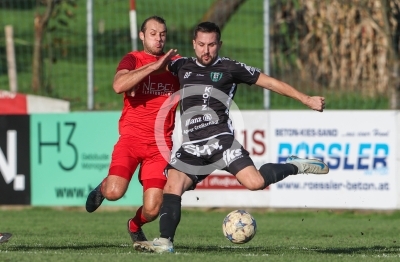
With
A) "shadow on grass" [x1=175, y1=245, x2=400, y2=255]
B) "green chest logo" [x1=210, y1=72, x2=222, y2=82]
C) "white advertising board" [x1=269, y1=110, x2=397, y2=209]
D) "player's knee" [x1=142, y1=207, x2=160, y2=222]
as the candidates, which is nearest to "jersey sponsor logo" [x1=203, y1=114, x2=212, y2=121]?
"green chest logo" [x1=210, y1=72, x2=222, y2=82]

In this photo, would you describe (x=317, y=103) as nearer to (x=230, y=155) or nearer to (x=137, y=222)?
(x=230, y=155)

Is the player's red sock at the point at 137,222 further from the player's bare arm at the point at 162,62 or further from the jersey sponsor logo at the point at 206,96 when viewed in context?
the player's bare arm at the point at 162,62

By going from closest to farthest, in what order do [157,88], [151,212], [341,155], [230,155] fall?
1. [230,155]
2. [151,212]
3. [157,88]
4. [341,155]

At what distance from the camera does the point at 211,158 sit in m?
8.57

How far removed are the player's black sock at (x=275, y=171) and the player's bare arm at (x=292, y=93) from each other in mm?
722

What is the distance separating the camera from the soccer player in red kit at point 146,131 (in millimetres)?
9031

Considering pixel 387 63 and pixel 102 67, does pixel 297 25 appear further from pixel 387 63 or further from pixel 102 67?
pixel 102 67

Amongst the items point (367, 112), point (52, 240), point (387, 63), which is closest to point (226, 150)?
point (52, 240)

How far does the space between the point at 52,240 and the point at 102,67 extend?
24.3ft

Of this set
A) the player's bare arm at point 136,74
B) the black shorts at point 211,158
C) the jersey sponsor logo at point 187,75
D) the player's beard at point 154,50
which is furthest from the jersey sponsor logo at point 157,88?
the black shorts at point 211,158

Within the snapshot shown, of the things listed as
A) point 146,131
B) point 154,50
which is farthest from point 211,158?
point 154,50

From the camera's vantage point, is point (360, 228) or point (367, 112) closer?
point (360, 228)

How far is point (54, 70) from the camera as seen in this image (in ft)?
51.8

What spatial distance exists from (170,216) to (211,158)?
0.68 meters
